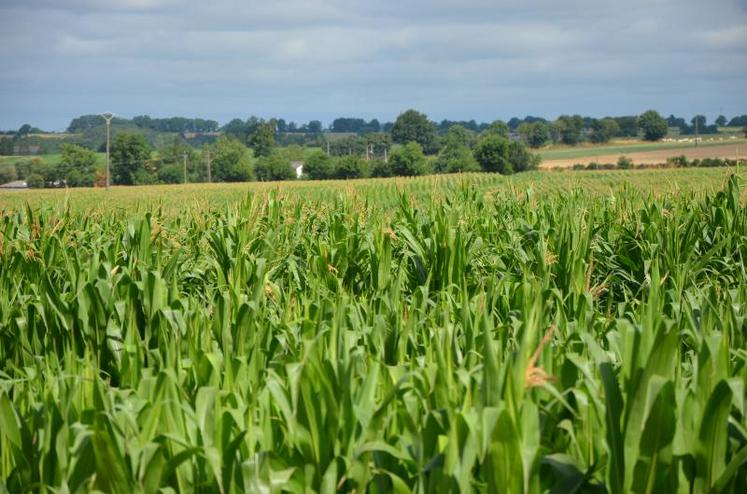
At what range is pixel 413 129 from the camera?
529 ft

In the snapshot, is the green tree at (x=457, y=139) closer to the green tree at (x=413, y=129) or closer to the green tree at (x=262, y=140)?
the green tree at (x=413, y=129)

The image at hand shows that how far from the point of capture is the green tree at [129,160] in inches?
4156

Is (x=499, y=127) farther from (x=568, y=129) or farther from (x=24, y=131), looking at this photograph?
(x=24, y=131)

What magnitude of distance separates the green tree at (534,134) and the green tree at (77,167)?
79.4 m

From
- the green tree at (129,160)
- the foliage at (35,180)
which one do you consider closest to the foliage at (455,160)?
the green tree at (129,160)

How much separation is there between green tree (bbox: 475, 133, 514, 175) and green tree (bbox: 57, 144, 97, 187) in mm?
48516

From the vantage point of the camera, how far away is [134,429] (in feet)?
11.6

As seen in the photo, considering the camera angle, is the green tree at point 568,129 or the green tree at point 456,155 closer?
the green tree at point 456,155

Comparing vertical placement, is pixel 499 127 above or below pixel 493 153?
above

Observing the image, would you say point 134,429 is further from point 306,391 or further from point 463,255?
point 463,255

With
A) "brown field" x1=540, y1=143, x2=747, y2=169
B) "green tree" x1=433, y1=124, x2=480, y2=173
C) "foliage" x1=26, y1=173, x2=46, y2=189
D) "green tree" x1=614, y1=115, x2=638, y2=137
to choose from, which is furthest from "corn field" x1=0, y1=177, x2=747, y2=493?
"green tree" x1=614, y1=115, x2=638, y2=137

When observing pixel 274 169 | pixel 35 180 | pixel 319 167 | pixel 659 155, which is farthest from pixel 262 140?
pixel 659 155

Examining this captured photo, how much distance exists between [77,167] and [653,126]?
101 meters

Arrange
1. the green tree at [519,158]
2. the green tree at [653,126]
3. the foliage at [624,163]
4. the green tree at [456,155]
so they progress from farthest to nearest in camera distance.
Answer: the green tree at [653,126]
the green tree at [519,158]
the green tree at [456,155]
the foliage at [624,163]
